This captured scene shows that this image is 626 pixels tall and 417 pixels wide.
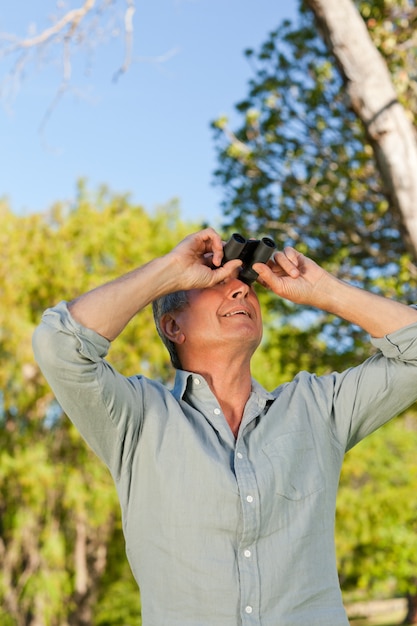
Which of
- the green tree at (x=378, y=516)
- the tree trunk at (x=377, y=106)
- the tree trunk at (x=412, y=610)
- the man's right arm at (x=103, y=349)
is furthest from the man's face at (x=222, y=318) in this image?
the tree trunk at (x=412, y=610)

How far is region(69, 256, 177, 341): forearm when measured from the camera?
74.8 inches

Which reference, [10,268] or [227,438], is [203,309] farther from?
[10,268]

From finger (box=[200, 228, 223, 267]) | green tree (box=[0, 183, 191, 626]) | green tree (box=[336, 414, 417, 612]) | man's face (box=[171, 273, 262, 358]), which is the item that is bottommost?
green tree (box=[336, 414, 417, 612])

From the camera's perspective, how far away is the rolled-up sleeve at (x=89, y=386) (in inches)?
71.8

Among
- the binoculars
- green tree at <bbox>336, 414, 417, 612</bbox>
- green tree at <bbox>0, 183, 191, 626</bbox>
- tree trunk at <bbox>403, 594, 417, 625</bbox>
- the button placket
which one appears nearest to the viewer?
the button placket

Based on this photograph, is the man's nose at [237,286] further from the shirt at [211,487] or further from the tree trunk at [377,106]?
the tree trunk at [377,106]

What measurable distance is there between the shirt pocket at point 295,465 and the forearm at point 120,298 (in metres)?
0.47

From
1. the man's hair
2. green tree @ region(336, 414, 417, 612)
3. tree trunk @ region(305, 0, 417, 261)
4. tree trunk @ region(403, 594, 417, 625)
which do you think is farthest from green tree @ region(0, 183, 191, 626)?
tree trunk @ region(403, 594, 417, 625)

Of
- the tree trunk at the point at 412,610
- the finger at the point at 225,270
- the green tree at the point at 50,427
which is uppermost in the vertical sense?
the finger at the point at 225,270

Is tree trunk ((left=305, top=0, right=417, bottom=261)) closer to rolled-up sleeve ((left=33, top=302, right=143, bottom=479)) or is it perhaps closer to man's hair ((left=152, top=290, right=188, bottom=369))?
man's hair ((left=152, top=290, right=188, bottom=369))

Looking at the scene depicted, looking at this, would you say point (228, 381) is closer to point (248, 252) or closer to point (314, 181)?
point (248, 252)

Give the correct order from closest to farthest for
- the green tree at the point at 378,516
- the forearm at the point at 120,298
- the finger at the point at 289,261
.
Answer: the forearm at the point at 120,298, the finger at the point at 289,261, the green tree at the point at 378,516

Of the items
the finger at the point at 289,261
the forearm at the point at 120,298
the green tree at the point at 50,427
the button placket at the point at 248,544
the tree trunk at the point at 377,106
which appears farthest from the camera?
the green tree at the point at 50,427

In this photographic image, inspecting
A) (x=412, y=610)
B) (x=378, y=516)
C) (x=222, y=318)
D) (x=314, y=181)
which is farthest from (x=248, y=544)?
(x=412, y=610)
